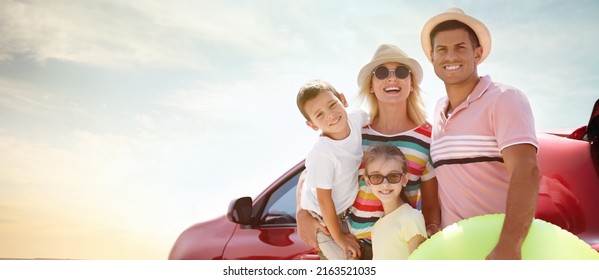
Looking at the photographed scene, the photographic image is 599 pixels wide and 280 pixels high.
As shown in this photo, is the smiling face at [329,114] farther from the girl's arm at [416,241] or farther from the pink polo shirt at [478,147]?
the girl's arm at [416,241]

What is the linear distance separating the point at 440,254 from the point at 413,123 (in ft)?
2.35

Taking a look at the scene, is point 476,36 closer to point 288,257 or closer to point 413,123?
point 413,123

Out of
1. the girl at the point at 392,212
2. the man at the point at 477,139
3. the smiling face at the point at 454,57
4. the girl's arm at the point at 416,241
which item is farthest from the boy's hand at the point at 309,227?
the smiling face at the point at 454,57

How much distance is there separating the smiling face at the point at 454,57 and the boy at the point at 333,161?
1.67 ft

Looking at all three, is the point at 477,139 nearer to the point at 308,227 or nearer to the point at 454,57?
the point at 454,57

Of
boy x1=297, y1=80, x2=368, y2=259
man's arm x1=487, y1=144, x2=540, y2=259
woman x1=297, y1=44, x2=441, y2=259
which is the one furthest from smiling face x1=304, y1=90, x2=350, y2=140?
man's arm x1=487, y1=144, x2=540, y2=259

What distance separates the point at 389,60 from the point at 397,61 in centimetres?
4

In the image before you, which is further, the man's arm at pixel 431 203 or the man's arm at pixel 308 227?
the man's arm at pixel 308 227

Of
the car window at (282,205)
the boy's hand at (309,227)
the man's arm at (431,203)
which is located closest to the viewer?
the man's arm at (431,203)

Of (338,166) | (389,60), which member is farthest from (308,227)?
(389,60)

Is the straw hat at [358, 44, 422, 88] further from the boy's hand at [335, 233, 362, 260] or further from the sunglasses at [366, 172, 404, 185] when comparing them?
the boy's hand at [335, 233, 362, 260]

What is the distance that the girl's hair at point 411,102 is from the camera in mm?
2887
